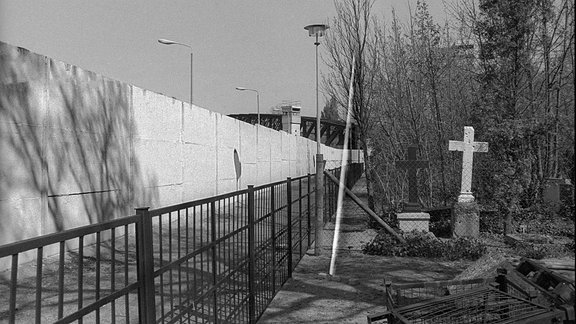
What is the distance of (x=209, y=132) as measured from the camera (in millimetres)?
15016

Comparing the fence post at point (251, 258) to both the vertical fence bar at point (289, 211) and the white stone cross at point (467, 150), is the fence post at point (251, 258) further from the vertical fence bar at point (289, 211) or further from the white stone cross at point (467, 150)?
the white stone cross at point (467, 150)

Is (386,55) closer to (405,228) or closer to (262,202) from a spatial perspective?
(405,228)

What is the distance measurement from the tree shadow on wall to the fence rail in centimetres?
63

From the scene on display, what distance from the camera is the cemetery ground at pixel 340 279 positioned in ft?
18.4

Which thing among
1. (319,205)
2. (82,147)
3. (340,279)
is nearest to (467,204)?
(319,205)

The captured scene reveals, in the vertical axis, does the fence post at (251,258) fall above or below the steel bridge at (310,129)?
below

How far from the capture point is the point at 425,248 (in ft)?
33.7

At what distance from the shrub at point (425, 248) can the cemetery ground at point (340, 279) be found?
0.67 ft

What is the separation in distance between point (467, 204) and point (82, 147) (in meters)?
8.43

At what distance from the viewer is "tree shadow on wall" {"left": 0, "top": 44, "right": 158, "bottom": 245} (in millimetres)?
6770

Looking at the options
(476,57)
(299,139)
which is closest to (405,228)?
(476,57)

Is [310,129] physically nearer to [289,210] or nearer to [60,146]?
[60,146]

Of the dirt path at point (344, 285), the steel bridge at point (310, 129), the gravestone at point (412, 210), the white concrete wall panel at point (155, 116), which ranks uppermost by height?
the steel bridge at point (310, 129)

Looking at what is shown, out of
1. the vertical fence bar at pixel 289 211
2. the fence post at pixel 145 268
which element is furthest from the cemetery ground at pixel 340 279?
the vertical fence bar at pixel 289 211
